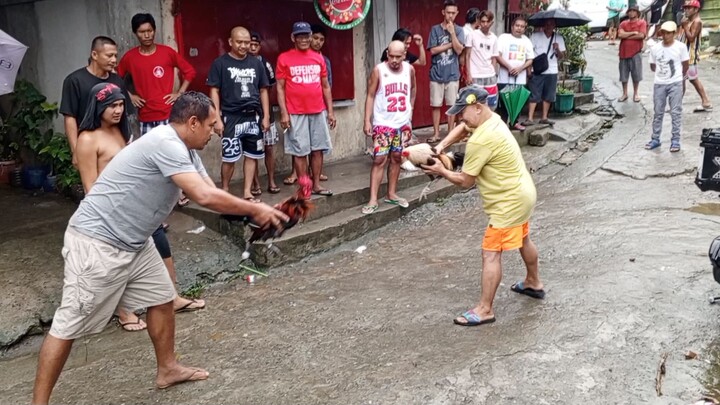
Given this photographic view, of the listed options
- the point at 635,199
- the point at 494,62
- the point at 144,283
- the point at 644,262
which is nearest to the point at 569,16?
the point at 494,62

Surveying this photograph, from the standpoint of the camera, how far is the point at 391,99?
6.89 m

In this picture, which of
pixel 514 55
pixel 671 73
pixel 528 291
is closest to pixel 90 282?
pixel 528 291

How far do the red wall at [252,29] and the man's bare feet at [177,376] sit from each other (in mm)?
3894

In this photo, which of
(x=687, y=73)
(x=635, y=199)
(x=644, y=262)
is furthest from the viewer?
(x=687, y=73)

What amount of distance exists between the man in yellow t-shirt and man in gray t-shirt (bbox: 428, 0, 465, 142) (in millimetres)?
4278

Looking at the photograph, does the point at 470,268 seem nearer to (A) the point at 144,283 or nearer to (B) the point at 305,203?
(B) the point at 305,203

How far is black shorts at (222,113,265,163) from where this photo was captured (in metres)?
6.43

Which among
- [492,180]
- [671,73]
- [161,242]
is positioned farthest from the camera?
[671,73]

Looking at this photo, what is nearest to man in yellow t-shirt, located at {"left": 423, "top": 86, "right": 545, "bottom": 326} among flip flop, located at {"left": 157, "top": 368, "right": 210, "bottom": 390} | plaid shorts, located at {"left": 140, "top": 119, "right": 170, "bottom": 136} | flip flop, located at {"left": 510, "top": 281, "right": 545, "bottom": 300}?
flip flop, located at {"left": 510, "top": 281, "right": 545, "bottom": 300}

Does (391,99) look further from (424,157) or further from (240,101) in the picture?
(424,157)

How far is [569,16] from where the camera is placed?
35.2 feet

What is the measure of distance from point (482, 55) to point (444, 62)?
668 mm

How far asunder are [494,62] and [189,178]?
7301 millimetres

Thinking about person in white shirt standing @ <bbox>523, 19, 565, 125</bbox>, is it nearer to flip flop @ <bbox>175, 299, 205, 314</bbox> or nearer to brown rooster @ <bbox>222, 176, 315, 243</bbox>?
flip flop @ <bbox>175, 299, 205, 314</bbox>
